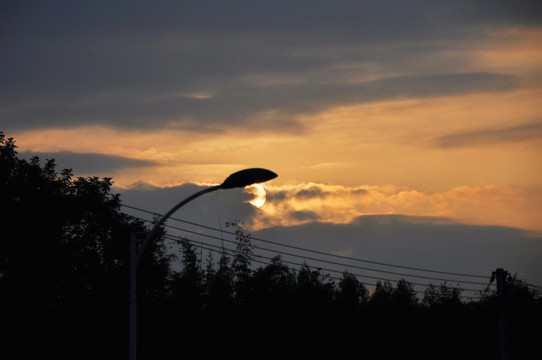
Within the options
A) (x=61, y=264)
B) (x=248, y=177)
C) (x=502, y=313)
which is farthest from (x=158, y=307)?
(x=248, y=177)

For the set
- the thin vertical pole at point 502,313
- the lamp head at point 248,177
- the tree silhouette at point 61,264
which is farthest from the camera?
the tree silhouette at point 61,264

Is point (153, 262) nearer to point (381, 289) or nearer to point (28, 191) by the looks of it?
point (28, 191)

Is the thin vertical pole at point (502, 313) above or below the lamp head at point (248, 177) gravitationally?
below

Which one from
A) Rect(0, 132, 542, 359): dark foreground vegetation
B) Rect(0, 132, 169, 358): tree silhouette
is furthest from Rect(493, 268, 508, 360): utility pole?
Rect(0, 132, 169, 358): tree silhouette

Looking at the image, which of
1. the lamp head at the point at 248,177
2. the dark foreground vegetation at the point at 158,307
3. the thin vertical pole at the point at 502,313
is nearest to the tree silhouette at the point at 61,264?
the dark foreground vegetation at the point at 158,307

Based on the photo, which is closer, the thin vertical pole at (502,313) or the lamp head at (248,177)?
the lamp head at (248,177)

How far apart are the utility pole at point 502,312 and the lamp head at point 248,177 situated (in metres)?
21.3

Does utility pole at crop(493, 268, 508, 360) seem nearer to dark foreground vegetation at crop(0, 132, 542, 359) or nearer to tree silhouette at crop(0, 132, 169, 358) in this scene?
dark foreground vegetation at crop(0, 132, 542, 359)

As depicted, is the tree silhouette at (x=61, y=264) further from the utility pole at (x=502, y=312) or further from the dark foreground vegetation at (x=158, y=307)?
the utility pole at (x=502, y=312)

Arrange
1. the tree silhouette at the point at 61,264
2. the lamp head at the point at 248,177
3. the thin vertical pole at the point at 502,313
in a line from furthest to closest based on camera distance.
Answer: the tree silhouette at the point at 61,264, the thin vertical pole at the point at 502,313, the lamp head at the point at 248,177

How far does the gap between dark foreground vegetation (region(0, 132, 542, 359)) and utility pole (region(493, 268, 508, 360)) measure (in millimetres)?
12681

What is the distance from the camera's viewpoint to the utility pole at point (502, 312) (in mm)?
33094

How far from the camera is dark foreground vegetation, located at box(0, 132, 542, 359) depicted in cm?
4094

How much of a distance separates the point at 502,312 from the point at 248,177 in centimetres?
2170
